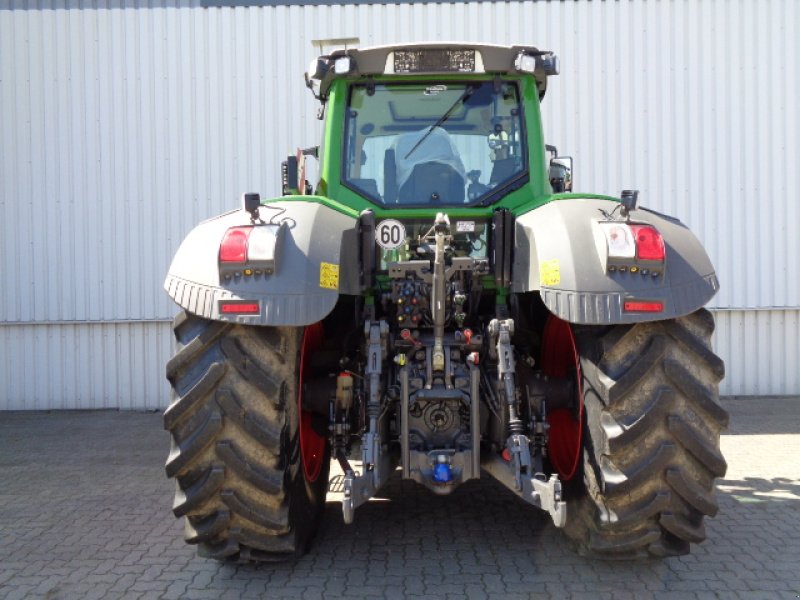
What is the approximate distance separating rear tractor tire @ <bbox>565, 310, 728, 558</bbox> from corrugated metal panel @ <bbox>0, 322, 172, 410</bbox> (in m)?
6.81

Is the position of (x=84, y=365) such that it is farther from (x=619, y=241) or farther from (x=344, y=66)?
(x=619, y=241)

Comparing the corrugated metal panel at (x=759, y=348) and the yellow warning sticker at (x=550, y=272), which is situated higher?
the yellow warning sticker at (x=550, y=272)

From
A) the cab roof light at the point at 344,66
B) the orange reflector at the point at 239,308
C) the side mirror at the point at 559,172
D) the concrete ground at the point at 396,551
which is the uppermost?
the cab roof light at the point at 344,66

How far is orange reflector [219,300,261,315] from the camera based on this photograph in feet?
11.6

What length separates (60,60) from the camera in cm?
952

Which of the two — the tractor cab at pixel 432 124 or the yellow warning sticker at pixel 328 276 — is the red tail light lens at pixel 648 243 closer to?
the tractor cab at pixel 432 124

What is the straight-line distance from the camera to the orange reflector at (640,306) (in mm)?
3521

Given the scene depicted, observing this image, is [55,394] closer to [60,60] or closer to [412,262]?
[60,60]

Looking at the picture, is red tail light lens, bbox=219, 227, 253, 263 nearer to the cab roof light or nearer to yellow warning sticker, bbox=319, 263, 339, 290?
yellow warning sticker, bbox=319, 263, 339, 290

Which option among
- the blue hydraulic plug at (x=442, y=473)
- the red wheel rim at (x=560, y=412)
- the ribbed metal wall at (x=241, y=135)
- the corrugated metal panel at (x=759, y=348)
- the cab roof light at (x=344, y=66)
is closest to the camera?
the blue hydraulic plug at (x=442, y=473)

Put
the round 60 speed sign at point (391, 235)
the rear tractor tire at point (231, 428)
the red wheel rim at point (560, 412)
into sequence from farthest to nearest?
1. the red wheel rim at point (560, 412)
2. the round 60 speed sign at point (391, 235)
3. the rear tractor tire at point (231, 428)

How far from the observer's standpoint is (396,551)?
449 cm

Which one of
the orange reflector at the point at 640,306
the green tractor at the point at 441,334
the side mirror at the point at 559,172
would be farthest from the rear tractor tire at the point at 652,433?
the side mirror at the point at 559,172

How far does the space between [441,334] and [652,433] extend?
1063mm
